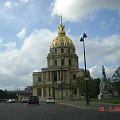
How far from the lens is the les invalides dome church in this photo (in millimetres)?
142625

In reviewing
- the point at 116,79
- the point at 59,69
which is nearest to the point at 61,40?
the point at 59,69

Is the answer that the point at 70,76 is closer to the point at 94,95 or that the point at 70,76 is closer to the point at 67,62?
the point at 67,62

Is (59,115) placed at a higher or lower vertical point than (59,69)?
lower

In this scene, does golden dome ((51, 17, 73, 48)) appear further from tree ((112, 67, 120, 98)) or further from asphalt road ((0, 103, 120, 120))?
asphalt road ((0, 103, 120, 120))

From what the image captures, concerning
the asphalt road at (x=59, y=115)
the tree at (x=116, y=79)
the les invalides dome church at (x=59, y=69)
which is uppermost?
the les invalides dome church at (x=59, y=69)

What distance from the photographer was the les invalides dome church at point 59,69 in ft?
468

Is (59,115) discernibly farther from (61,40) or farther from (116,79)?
(61,40)

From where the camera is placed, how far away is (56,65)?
148 m

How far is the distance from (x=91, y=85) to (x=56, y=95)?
28.1 m

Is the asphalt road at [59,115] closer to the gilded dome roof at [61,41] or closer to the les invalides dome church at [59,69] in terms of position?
the les invalides dome church at [59,69]

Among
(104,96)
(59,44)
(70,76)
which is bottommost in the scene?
(104,96)

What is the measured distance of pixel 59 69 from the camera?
→ 143125 mm

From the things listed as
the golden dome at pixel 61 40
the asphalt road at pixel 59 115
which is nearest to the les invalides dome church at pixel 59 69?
the golden dome at pixel 61 40

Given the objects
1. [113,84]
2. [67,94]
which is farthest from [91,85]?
[67,94]
